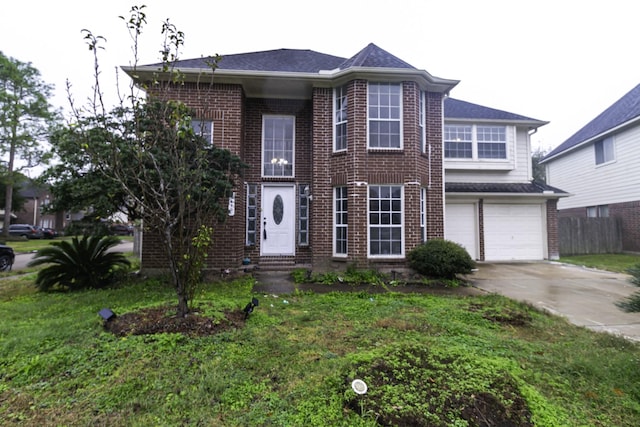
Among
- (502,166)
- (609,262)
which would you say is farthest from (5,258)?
(609,262)

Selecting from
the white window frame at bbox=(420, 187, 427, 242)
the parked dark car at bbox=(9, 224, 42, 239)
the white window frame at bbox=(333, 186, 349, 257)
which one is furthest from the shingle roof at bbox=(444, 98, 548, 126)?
the parked dark car at bbox=(9, 224, 42, 239)

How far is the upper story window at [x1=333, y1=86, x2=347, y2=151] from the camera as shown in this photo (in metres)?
8.80

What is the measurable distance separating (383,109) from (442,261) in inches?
180

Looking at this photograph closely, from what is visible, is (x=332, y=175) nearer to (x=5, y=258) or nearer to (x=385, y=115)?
(x=385, y=115)

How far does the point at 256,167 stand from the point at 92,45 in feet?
18.9

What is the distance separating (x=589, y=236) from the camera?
13.7 meters

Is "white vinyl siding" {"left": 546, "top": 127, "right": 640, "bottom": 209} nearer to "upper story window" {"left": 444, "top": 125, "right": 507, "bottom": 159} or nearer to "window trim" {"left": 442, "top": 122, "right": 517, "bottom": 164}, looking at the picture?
"window trim" {"left": 442, "top": 122, "right": 517, "bottom": 164}

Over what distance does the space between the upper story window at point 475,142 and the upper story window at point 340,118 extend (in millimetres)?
5437

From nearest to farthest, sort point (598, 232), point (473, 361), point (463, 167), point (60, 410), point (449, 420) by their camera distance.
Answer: point (449, 420) < point (60, 410) < point (473, 361) < point (463, 167) < point (598, 232)

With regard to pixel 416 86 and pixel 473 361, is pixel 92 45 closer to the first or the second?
pixel 473 361

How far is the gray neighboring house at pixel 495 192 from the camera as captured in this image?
11531 mm

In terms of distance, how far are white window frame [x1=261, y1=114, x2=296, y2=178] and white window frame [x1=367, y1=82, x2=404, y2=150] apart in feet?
8.30

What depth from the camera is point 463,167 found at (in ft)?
39.2

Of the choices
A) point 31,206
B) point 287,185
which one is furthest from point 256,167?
point 31,206
